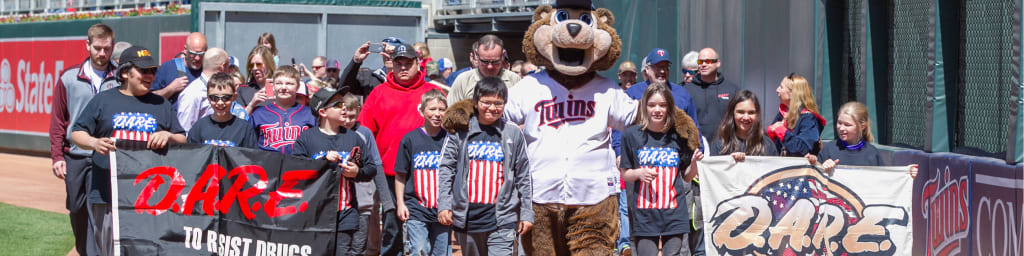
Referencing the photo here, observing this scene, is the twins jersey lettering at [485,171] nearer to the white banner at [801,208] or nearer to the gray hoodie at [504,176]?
the gray hoodie at [504,176]

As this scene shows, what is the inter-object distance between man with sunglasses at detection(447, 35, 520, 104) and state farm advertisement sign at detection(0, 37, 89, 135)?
13.8 m

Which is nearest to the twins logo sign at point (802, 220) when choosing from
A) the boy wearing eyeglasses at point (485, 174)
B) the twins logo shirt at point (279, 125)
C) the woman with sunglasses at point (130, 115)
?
the boy wearing eyeglasses at point (485, 174)

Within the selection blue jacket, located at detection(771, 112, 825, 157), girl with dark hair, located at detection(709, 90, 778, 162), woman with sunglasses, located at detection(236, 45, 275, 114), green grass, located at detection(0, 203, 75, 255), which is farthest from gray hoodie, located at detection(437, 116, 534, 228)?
green grass, located at detection(0, 203, 75, 255)

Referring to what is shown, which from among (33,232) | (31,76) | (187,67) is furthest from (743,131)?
(31,76)

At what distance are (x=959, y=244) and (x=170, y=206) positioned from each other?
5.36m

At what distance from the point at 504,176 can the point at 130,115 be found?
2768 mm

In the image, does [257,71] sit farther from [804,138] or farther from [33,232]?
[804,138]

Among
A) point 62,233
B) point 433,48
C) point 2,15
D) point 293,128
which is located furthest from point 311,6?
point 2,15

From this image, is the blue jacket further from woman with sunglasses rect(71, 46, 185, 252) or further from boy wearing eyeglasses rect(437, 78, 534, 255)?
woman with sunglasses rect(71, 46, 185, 252)

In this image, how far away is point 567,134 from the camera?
23.2 feet

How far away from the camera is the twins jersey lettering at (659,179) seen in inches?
313

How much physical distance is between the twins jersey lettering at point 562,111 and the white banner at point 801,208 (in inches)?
55.9

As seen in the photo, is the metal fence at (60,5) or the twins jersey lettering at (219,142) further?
the metal fence at (60,5)

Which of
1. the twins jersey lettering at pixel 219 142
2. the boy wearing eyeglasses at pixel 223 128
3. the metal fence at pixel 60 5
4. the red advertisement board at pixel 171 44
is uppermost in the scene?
the metal fence at pixel 60 5
